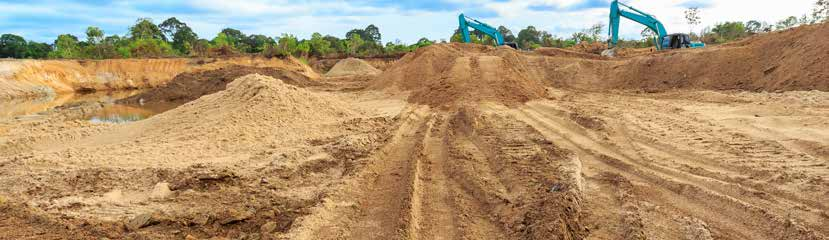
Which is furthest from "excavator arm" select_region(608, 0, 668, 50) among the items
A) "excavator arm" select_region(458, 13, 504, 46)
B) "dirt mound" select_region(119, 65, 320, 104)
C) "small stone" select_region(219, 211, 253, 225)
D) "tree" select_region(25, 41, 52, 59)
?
"tree" select_region(25, 41, 52, 59)

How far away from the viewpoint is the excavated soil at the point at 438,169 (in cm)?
357

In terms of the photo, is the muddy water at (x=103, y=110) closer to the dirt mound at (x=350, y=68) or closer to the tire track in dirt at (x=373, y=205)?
the tire track in dirt at (x=373, y=205)

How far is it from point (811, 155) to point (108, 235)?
730cm

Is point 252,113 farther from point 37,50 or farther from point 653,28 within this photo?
point 37,50

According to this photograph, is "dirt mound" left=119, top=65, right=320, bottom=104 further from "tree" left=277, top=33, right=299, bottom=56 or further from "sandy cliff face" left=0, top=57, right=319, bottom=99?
"tree" left=277, top=33, right=299, bottom=56

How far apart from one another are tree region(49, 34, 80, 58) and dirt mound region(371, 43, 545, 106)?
96.0 ft

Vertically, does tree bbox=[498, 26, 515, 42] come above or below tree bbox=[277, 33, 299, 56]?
above

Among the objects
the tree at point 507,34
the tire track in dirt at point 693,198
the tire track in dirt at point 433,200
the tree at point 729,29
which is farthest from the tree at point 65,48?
the tree at point 729,29

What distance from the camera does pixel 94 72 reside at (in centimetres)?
2759

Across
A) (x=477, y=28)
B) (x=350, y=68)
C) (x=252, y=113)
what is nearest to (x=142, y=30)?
(x=350, y=68)

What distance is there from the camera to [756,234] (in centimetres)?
335

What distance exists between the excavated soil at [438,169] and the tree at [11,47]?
118ft

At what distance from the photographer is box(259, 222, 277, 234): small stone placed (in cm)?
354

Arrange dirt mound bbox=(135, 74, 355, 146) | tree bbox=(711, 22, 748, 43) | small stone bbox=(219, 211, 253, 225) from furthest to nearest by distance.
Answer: tree bbox=(711, 22, 748, 43) → dirt mound bbox=(135, 74, 355, 146) → small stone bbox=(219, 211, 253, 225)
